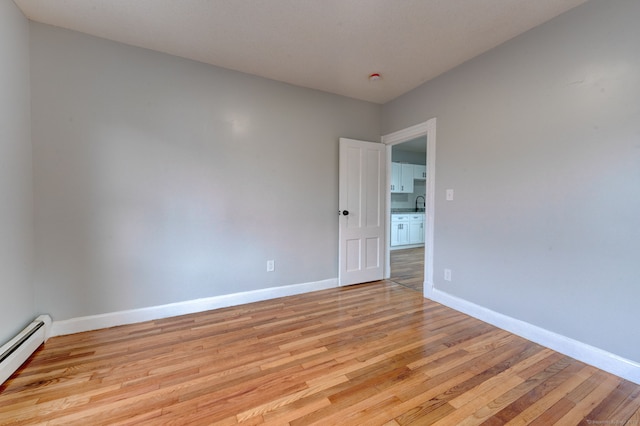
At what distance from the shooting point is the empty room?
1.56 m

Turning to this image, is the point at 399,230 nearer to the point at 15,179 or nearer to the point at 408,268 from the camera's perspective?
the point at 408,268

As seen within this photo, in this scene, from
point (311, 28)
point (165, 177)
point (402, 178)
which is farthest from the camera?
point (402, 178)

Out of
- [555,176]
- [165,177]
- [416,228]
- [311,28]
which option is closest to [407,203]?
[416,228]

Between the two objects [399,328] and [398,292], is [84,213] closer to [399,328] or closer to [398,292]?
[399,328]

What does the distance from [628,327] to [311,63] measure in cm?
324

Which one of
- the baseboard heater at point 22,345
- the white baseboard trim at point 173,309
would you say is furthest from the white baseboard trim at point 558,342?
the baseboard heater at point 22,345

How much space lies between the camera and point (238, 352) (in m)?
1.92

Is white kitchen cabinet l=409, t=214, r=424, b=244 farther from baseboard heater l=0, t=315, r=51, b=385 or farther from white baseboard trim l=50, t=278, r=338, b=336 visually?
baseboard heater l=0, t=315, r=51, b=385

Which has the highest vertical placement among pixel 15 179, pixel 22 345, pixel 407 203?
pixel 15 179

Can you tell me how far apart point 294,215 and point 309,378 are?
73.3 inches

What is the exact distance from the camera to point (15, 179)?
1.85 m

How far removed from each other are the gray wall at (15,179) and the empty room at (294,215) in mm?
21

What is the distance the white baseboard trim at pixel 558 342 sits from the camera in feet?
5.43

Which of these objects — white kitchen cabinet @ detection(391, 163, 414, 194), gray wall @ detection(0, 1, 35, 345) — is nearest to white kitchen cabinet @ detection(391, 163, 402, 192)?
white kitchen cabinet @ detection(391, 163, 414, 194)
